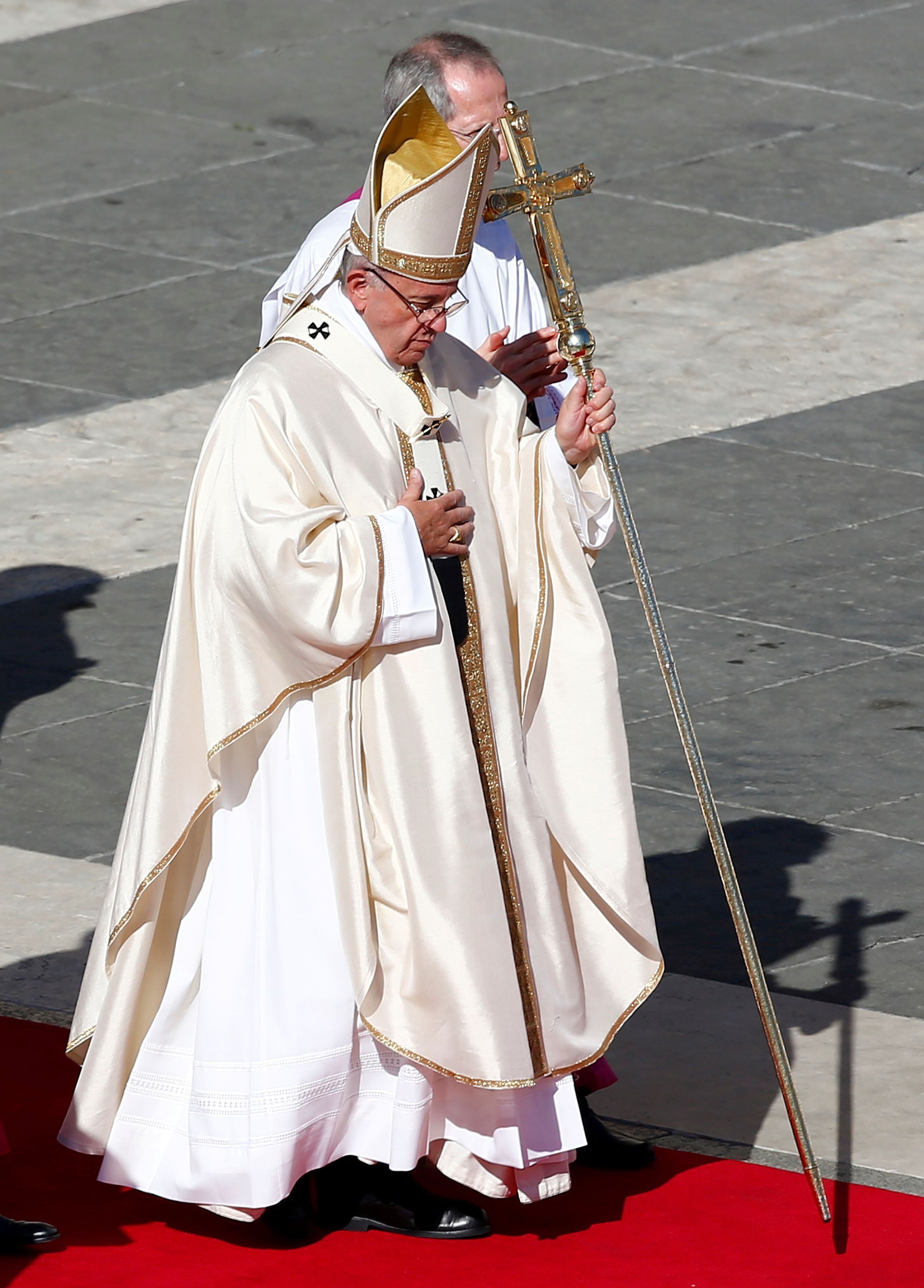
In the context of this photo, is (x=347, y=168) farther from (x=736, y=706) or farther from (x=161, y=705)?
(x=161, y=705)

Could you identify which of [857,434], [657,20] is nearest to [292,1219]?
[857,434]

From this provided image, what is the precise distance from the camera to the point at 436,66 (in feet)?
16.4

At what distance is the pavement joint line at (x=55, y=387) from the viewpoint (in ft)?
30.7

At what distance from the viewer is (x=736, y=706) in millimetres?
6875

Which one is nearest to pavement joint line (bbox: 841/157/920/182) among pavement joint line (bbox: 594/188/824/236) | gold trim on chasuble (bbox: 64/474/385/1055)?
pavement joint line (bbox: 594/188/824/236)

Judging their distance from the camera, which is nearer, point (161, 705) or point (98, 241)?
point (161, 705)

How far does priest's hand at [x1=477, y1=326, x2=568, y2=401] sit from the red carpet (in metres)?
1.59

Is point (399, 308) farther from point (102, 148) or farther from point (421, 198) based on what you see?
point (102, 148)

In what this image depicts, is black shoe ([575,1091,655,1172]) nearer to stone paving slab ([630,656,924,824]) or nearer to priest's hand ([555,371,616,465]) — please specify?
priest's hand ([555,371,616,465])

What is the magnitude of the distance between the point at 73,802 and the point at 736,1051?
2129 mm

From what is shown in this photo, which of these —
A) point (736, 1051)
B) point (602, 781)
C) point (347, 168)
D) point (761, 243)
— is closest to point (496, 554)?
point (602, 781)

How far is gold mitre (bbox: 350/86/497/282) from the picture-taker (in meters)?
4.23

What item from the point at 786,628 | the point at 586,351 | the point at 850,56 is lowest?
the point at 786,628

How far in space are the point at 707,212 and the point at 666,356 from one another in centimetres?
166
